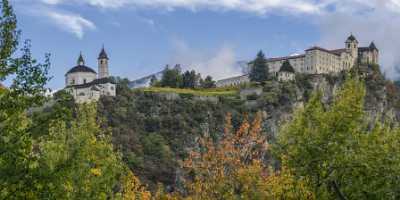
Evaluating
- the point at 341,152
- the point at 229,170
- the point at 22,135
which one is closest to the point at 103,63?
the point at 229,170

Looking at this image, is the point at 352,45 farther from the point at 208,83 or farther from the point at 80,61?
the point at 80,61

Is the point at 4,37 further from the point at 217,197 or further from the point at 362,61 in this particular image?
the point at 362,61

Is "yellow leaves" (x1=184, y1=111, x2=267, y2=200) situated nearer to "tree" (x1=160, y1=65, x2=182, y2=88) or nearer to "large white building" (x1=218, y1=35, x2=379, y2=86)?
"tree" (x1=160, y1=65, x2=182, y2=88)

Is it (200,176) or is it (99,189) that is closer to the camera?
(99,189)

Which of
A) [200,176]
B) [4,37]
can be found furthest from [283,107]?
[4,37]

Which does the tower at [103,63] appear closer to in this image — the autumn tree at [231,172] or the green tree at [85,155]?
the green tree at [85,155]

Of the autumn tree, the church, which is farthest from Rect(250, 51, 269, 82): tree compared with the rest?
the autumn tree

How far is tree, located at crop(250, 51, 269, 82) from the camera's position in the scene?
520ft

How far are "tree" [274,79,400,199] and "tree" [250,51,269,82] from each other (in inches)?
5448

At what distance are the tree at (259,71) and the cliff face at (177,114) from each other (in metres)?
8.84

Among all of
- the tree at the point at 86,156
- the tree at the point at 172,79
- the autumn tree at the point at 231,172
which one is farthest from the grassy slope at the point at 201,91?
the tree at the point at 86,156

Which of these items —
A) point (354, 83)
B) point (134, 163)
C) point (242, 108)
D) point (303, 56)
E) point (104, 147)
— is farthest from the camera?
point (303, 56)

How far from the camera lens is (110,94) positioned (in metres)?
128

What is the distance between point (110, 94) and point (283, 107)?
3682 centimetres
